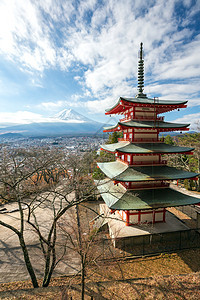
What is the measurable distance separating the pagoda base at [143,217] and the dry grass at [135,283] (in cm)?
288

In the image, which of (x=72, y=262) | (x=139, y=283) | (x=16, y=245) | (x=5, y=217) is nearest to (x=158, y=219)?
(x=139, y=283)

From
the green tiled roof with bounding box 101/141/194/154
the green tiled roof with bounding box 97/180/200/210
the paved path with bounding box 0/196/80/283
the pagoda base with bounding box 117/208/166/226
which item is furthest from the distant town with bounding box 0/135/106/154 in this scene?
the paved path with bounding box 0/196/80/283

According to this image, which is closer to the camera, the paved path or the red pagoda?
the paved path

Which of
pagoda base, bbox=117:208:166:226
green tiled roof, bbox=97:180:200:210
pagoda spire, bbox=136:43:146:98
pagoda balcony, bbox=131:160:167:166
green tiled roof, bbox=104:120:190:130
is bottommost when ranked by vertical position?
pagoda base, bbox=117:208:166:226

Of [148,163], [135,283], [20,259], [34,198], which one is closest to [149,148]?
[148,163]

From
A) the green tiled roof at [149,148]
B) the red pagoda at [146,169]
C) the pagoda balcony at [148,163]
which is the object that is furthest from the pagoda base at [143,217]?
the green tiled roof at [149,148]

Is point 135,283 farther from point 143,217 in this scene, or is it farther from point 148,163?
point 148,163

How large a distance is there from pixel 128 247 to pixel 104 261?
2.40 meters

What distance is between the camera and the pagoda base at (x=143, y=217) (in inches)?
514

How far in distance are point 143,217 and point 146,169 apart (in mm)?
4493

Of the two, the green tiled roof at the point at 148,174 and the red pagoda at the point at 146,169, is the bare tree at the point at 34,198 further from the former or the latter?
the red pagoda at the point at 146,169

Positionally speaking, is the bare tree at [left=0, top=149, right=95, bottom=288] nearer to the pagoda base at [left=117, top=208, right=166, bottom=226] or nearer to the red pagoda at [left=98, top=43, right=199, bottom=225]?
the red pagoda at [left=98, top=43, right=199, bottom=225]

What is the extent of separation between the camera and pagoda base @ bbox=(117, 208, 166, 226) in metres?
13.0

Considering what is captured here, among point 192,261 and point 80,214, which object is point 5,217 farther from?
point 192,261
